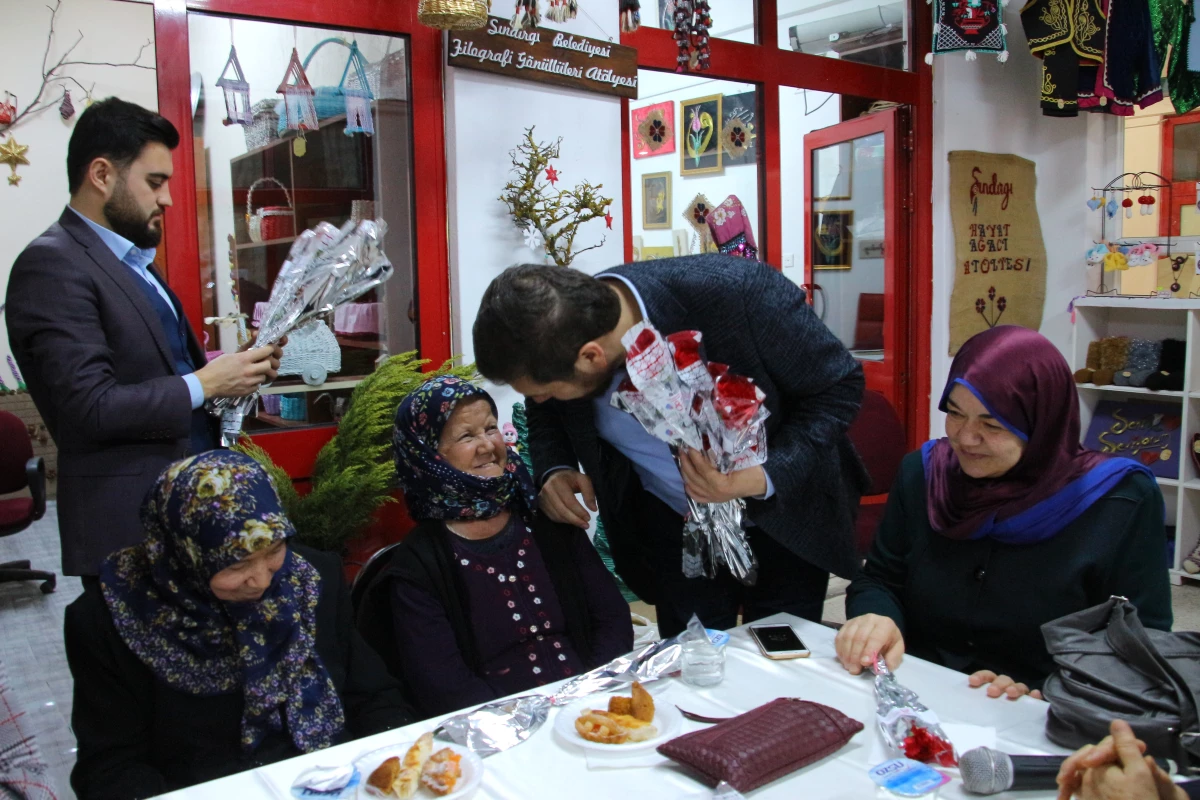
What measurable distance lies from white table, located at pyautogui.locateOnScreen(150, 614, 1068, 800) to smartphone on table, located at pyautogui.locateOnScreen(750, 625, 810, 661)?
17 mm

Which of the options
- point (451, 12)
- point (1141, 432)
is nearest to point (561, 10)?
point (451, 12)

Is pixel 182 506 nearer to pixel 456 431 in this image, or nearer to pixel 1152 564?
pixel 456 431

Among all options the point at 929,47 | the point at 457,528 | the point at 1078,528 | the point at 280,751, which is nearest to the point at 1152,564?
the point at 1078,528

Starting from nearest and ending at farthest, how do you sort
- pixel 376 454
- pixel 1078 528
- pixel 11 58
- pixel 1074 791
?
pixel 1074 791, pixel 1078 528, pixel 11 58, pixel 376 454

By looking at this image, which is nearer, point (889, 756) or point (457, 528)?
point (889, 756)

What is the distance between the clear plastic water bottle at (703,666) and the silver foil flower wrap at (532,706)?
3 cm

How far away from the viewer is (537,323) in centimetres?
164

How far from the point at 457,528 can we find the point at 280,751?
557mm

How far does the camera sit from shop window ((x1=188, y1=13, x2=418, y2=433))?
122 inches

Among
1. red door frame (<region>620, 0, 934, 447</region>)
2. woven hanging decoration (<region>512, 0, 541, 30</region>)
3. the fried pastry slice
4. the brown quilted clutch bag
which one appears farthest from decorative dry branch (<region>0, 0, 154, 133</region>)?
the brown quilted clutch bag

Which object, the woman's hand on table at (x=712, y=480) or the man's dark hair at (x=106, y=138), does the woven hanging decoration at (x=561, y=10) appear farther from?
the woman's hand on table at (x=712, y=480)

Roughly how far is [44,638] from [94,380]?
66.0 inches

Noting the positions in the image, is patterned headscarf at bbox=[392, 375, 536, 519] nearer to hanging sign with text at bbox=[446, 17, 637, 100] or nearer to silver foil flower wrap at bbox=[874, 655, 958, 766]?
silver foil flower wrap at bbox=[874, 655, 958, 766]

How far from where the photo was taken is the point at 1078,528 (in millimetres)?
1834
